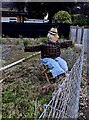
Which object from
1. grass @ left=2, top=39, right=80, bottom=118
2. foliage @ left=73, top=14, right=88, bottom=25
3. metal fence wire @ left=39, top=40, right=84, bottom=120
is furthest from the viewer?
foliage @ left=73, top=14, right=88, bottom=25

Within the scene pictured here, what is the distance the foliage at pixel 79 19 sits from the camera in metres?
27.0

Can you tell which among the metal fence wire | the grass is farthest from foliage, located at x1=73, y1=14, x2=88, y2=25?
the metal fence wire

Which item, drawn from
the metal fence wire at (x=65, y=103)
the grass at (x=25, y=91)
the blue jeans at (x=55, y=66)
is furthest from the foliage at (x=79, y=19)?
the metal fence wire at (x=65, y=103)

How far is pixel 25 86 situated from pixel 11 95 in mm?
619

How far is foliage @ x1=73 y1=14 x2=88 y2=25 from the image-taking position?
2703 centimetres

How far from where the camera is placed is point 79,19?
27.7 m

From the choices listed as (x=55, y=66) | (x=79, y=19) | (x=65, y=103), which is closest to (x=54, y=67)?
(x=55, y=66)

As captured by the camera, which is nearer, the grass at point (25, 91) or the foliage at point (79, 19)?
the grass at point (25, 91)

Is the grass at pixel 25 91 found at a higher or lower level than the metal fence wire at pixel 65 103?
lower

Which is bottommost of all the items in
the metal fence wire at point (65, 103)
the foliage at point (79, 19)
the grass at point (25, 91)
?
the grass at point (25, 91)

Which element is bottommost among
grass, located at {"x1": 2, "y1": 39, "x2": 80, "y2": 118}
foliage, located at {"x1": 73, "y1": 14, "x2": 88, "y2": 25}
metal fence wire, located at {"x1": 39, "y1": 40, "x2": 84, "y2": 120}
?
grass, located at {"x1": 2, "y1": 39, "x2": 80, "y2": 118}

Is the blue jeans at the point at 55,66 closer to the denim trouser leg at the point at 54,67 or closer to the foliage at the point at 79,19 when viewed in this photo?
the denim trouser leg at the point at 54,67

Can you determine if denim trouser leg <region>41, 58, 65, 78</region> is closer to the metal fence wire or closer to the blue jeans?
the blue jeans

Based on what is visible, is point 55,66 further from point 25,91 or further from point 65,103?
point 65,103
